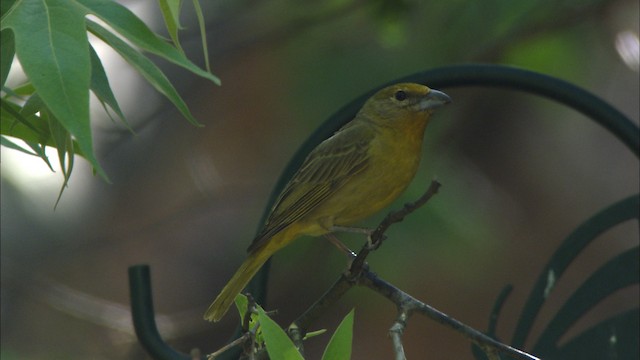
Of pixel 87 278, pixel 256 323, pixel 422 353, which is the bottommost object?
pixel 87 278

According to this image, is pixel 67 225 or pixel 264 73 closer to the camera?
pixel 67 225

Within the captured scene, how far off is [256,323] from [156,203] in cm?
563

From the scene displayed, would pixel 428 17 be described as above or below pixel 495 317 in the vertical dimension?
above

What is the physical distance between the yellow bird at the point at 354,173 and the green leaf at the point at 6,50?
0.90m

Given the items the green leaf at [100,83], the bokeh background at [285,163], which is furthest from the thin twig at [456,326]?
the bokeh background at [285,163]

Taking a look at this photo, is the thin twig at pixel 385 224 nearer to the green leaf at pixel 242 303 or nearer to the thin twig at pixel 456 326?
the thin twig at pixel 456 326

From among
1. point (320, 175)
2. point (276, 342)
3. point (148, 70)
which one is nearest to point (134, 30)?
point (148, 70)

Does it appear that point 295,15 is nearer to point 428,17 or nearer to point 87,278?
point 428,17

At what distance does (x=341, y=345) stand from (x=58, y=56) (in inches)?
29.3

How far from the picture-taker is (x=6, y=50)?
2.15 metres

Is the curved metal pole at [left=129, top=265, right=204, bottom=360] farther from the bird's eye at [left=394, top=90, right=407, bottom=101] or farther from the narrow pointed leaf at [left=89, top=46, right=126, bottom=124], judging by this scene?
the bird's eye at [left=394, top=90, right=407, bottom=101]

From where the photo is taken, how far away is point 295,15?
16.1 ft

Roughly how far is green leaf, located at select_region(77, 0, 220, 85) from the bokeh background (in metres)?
1.89

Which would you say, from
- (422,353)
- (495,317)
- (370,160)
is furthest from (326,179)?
(422,353)
